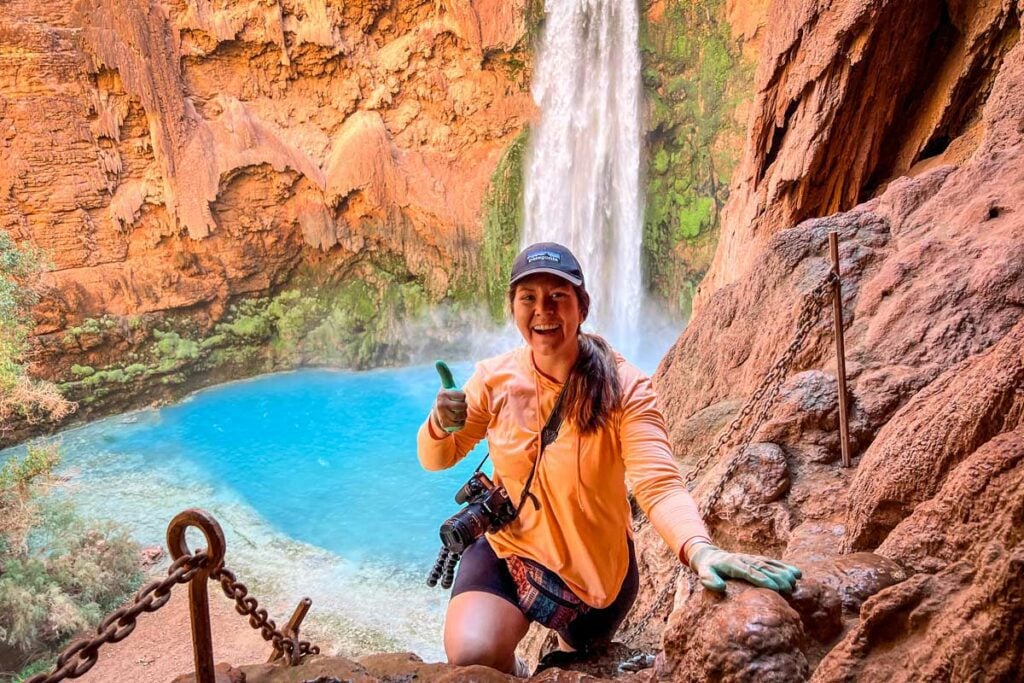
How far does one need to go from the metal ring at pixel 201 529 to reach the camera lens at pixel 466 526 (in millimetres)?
716

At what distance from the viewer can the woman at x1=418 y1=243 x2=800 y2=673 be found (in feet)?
6.25

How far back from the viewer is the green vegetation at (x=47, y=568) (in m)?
6.62

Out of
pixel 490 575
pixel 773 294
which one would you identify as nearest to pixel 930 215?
pixel 773 294

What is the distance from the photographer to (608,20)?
1376 cm

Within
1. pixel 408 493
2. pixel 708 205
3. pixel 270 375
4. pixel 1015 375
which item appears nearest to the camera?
pixel 1015 375

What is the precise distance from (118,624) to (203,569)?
208 millimetres

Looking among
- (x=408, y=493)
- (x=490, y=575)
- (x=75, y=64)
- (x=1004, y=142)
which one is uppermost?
(x=75, y=64)

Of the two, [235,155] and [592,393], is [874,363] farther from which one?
[235,155]

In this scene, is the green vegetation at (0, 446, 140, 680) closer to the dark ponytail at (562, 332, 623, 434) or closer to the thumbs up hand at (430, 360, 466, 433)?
the thumbs up hand at (430, 360, 466, 433)

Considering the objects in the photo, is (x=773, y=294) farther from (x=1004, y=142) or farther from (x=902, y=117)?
(x=902, y=117)

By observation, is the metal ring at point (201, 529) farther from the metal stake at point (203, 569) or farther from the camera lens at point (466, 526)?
the camera lens at point (466, 526)

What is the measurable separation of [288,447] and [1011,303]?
36.8ft

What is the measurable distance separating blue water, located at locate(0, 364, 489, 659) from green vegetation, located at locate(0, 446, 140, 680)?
1.07m

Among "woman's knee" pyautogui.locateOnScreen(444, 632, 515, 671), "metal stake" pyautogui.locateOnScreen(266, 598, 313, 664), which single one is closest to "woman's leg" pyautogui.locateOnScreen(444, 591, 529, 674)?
"woman's knee" pyautogui.locateOnScreen(444, 632, 515, 671)
